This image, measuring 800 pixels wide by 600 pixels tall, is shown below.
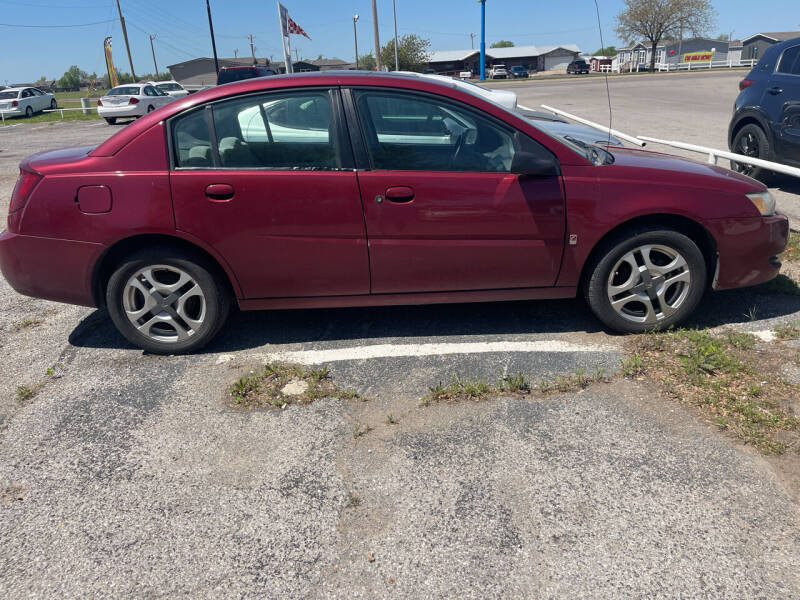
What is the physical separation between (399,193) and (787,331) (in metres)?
2.63

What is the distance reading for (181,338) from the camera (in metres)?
4.02

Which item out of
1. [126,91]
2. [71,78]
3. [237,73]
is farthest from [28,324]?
[71,78]

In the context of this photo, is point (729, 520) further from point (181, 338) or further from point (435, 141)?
point (181, 338)

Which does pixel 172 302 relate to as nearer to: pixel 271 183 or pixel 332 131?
pixel 271 183

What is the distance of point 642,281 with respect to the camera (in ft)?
13.1

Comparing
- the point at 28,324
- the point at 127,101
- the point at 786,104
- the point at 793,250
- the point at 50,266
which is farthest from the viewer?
the point at 127,101

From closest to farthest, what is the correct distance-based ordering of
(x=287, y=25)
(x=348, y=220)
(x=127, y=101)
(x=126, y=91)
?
(x=348, y=220) → (x=287, y=25) → (x=127, y=101) → (x=126, y=91)

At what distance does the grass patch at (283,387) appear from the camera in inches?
138

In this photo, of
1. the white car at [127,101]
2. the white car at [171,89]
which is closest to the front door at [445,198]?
the white car at [127,101]

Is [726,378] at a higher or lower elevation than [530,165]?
lower

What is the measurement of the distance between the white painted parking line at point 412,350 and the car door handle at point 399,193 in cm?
96

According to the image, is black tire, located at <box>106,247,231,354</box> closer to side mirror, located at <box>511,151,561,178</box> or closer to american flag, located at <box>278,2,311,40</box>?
side mirror, located at <box>511,151,561,178</box>

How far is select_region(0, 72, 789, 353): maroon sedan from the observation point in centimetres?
371

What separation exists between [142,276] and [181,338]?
454 mm
